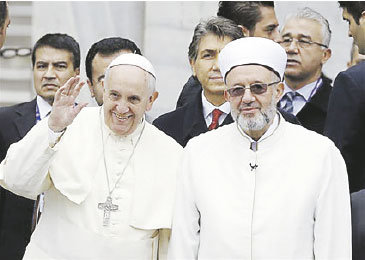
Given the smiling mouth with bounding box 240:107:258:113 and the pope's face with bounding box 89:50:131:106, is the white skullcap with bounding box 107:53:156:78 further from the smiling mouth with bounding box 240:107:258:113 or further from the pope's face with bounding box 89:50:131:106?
the pope's face with bounding box 89:50:131:106

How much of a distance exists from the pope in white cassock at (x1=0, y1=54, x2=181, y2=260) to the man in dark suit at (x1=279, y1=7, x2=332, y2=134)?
1.30 m

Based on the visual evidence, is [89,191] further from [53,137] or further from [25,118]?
[25,118]

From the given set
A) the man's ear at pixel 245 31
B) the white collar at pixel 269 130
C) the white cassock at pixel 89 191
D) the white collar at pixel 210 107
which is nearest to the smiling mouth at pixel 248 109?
the white collar at pixel 269 130

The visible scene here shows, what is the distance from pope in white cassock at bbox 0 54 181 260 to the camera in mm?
5328

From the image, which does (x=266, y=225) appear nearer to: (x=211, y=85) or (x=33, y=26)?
(x=211, y=85)

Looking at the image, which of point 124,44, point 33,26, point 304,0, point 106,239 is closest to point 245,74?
point 106,239

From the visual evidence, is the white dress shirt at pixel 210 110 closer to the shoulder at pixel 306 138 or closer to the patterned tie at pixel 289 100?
the patterned tie at pixel 289 100

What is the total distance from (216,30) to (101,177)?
1356mm

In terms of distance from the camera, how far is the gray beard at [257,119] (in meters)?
5.36

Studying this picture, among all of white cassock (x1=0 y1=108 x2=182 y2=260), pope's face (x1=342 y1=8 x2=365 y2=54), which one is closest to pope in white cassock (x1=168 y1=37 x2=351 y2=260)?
white cassock (x1=0 y1=108 x2=182 y2=260)

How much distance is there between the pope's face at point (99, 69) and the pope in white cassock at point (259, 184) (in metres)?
1.28

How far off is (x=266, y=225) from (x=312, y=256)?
27 centimetres

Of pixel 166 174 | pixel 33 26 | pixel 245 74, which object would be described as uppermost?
pixel 33 26

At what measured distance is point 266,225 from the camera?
17.1 ft
